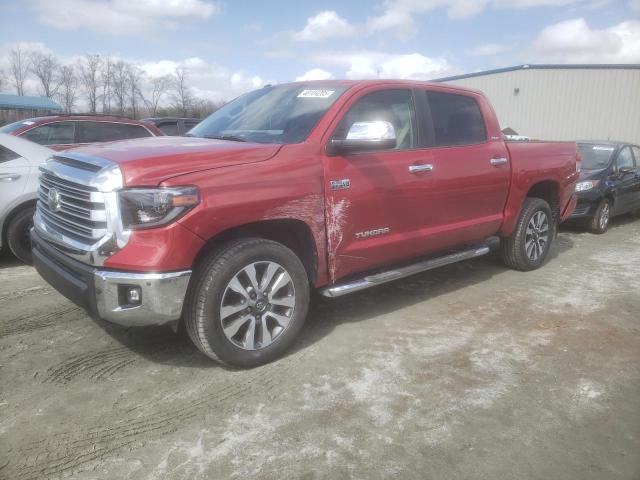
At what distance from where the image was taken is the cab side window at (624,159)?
900 centimetres

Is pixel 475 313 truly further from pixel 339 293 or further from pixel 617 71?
pixel 617 71

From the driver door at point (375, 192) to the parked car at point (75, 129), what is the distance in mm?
4444

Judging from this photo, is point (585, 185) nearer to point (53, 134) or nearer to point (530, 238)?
point (530, 238)

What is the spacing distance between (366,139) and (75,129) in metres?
5.43

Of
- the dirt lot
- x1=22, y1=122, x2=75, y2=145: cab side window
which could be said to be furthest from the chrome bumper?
x1=22, y1=122, x2=75, y2=145: cab side window

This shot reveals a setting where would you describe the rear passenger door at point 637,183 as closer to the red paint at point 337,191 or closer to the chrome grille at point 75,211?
the red paint at point 337,191

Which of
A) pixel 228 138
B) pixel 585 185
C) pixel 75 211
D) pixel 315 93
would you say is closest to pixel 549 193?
pixel 585 185

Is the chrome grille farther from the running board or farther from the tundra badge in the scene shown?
the running board

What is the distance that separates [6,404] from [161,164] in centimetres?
160

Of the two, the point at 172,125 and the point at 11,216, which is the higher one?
the point at 172,125

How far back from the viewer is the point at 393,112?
4.14 m

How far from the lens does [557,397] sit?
3.04 m

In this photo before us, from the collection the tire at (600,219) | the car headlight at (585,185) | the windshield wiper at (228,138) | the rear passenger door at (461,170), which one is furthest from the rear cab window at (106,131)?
the tire at (600,219)

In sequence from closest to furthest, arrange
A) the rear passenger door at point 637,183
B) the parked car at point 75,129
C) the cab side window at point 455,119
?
the cab side window at point 455,119, the parked car at point 75,129, the rear passenger door at point 637,183
